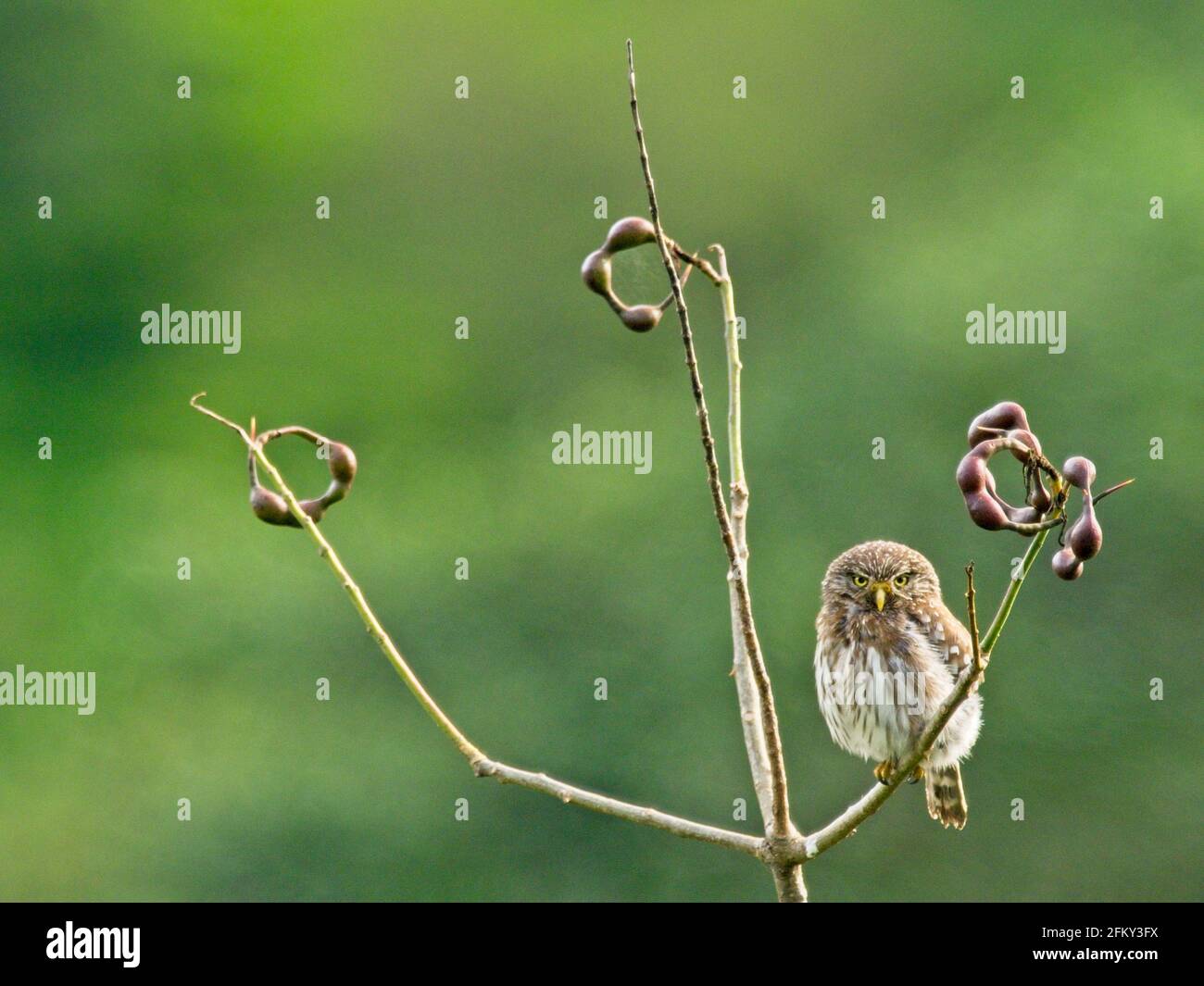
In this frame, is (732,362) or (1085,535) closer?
(1085,535)

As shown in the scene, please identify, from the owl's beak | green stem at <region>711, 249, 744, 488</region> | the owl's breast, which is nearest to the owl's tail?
the owl's breast

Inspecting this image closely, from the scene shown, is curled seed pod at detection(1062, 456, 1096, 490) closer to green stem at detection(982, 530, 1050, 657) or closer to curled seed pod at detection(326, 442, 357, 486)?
green stem at detection(982, 530, 1050, 657)

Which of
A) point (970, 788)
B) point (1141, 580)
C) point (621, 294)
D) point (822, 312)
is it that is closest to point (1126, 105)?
point (822, 312)

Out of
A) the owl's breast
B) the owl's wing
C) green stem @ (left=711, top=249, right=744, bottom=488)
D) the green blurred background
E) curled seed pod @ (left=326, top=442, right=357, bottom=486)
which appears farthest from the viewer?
the green blurred background

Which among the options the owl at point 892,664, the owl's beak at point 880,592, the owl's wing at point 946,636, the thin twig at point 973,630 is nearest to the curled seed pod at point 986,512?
the thin twig at point 973,630

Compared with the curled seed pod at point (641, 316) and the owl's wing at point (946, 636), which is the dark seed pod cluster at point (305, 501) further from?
the owl's wing at point (946, 636)

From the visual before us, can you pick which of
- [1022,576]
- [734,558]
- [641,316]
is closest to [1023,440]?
[1022,576]

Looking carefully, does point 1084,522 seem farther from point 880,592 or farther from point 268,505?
point 880,592
